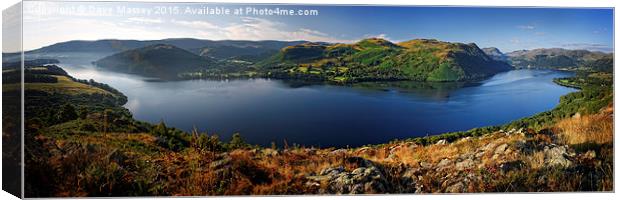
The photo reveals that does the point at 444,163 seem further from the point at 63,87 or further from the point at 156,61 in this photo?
the point at 63,87

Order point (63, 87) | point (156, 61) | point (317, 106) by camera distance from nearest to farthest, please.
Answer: point (63, 87), point (156, 61), point (317, 106)

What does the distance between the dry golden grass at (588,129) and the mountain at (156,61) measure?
5.82 m

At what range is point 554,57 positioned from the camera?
42.3 feet

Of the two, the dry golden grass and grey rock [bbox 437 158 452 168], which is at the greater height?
the dry golden grass

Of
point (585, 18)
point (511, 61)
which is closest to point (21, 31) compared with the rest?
point (511, 61)

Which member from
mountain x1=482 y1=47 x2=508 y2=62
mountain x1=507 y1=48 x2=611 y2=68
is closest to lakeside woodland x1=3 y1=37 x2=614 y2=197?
mountain x1=507 y1=48 x2=611 y2=68

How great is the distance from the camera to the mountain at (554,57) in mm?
12789

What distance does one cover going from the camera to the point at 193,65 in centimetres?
1177

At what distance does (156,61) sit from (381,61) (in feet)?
12.0

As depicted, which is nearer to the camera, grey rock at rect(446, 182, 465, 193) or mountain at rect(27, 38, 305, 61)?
mountain at rect(27, 38, 305, 61)

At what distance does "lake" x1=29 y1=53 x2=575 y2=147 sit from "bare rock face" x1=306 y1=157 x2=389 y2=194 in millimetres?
411

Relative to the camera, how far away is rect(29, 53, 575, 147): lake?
451 inches

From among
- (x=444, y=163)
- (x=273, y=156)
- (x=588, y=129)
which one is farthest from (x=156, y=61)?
(x=588, y=129)

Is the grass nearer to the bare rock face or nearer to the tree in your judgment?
the tree
